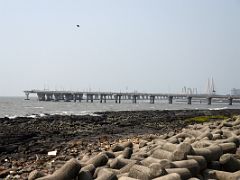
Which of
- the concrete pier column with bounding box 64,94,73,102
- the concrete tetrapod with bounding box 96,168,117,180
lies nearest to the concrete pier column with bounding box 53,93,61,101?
A: the concrete pier column with bounding box 64,94,73,102

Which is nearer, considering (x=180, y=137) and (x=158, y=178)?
(x=158, y=178)

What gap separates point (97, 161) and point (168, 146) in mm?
1743

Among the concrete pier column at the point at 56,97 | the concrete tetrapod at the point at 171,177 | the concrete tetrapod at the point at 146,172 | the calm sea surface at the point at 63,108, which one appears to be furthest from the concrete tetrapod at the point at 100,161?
the concrete pier column at the point at 56,97

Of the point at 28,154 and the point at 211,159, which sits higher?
the point at 211,159

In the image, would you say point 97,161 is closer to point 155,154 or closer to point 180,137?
point 155,154

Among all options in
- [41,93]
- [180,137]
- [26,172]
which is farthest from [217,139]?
[41,93]

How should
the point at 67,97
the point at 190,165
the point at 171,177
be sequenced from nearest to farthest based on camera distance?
the point at 171,177 < the point at 190,165 < the point at 67,97

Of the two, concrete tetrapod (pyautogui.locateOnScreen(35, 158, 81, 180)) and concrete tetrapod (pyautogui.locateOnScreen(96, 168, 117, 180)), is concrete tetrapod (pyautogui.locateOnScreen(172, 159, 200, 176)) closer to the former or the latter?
concrete tetrapod (pyautogui.locateOnScreen(96, 168, 117, 180))

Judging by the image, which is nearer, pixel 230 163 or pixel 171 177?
pixel 171 177

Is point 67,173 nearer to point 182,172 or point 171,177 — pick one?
point 171,177

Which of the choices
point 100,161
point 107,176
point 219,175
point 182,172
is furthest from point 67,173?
point 219,175

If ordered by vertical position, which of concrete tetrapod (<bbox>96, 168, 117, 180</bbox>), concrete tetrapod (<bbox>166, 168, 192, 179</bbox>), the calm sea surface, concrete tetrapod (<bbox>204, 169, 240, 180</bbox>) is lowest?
the calm sea surface

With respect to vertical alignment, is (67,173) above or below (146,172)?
A: below

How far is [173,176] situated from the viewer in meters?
6.59
